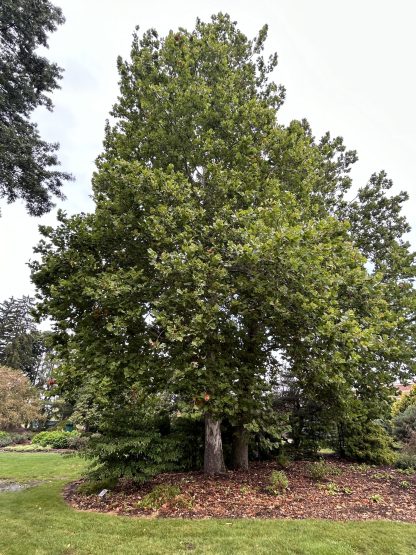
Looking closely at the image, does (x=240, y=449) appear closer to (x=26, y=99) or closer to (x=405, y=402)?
(x=26, y=99)

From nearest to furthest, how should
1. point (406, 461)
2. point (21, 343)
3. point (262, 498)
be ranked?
1. point (262, 498)
2. point (406, 461)
3. point (21, 343)

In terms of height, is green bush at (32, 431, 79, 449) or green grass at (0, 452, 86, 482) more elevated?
green bush at (32, 431, 79, 449)

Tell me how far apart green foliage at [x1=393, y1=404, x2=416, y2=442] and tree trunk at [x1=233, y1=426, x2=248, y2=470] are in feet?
28.1

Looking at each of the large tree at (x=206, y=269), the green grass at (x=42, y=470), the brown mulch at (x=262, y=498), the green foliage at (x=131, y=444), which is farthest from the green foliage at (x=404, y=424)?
the green grass at (x=42, y=470)

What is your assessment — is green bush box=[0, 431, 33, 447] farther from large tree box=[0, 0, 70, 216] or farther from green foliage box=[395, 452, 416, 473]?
green foliage box=[395, 452, 416, 473]

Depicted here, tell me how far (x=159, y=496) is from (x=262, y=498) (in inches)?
77.5

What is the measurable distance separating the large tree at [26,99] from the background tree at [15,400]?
67.4 feet

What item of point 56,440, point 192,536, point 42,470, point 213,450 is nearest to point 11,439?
point 56,440

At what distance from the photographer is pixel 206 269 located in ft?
20.4

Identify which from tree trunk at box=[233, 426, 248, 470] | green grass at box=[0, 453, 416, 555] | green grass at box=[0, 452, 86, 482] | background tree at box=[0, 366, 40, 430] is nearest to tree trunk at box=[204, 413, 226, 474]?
tree trunk at box=[233, 426, 248, 470]

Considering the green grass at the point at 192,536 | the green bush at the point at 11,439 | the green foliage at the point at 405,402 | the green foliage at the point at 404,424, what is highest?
the green foliage at the point at 405,402

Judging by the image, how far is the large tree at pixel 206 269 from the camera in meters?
6.18

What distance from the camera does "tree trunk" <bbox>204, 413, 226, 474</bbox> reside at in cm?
822

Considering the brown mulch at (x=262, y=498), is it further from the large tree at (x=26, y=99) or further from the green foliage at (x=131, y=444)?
the large tree at (x=26, y=99)
